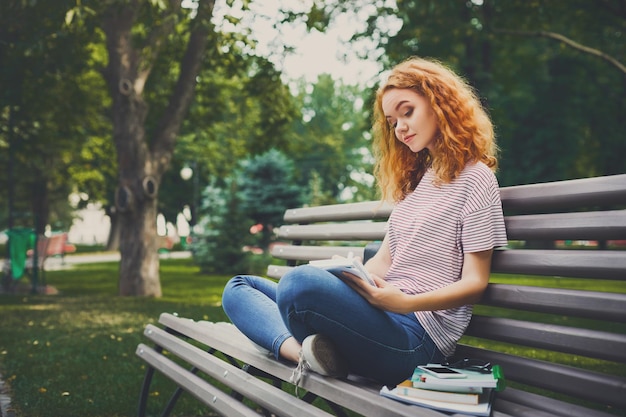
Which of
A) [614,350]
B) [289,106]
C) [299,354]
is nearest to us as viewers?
[614,350]

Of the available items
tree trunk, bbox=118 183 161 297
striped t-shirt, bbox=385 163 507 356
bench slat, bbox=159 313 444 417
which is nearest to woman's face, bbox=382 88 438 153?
striped t-shirt, bbox=385 163 507 356

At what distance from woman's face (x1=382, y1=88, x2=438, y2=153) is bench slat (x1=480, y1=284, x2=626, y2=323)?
61 cm

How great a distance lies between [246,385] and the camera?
111 inches

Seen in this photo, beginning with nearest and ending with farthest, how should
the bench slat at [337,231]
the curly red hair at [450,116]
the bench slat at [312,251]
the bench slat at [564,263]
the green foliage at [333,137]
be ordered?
1. the bench slat at [564,263]
2. the curly red hair at [450,116]
3. the bench slat at [337,231]
4. the bench slat at [312,251]
5. the green foliage at [333,137]

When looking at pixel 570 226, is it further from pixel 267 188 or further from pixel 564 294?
pixel 267 188

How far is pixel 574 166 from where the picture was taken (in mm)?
31891

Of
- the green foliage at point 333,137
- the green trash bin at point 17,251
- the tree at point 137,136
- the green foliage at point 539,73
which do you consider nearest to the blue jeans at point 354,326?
the tree at point 137,136

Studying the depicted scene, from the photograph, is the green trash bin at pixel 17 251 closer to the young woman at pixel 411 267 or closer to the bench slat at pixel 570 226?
the young woman at pixel 411 267

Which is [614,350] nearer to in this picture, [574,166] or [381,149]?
[381,149]

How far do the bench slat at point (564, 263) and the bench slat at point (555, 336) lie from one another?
0.54 ft

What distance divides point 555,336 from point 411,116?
3.23 ft

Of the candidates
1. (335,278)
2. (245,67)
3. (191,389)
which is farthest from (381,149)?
(245,67)

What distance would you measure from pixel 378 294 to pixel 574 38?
67.1ft

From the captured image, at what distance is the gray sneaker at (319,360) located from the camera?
249 cm
